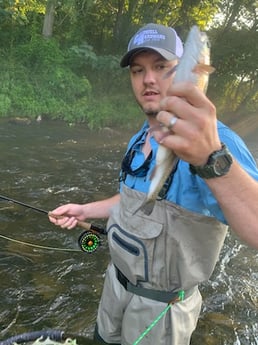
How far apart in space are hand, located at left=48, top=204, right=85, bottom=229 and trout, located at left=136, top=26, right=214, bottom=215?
172 cm

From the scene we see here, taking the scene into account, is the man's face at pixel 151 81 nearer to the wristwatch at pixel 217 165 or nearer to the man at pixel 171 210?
the man at pixel 171 210

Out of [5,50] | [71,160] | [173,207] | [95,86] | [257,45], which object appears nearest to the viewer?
[173,207]

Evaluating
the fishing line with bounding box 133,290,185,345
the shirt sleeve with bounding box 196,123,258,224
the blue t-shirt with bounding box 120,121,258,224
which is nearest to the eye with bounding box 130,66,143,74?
the blue t-shirt with bounding box 120,121,258,224

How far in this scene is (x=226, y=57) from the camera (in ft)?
68.0

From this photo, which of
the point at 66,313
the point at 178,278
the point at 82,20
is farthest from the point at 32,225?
the point at 82,20

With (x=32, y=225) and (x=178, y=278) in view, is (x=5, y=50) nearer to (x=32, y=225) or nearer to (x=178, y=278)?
(x=32, y=225)

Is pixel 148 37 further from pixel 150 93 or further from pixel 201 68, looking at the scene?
pixel 201 68

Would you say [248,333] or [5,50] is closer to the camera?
[248,333]

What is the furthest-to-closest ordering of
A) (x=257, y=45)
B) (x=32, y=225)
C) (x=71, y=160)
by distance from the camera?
(x=257, y=45), (x=71, y=160), (x=32, y=225)

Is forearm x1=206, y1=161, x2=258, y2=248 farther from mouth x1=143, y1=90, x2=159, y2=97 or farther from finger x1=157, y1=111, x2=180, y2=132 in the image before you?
mouth x1=143, y1=90, x2=159, y2=97

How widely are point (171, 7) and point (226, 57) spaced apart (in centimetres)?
392

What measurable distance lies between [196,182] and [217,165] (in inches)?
19.2

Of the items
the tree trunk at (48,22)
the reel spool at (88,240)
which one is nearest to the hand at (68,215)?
the reel spool at (88,240)

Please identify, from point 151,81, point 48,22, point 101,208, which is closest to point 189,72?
point 151,81
